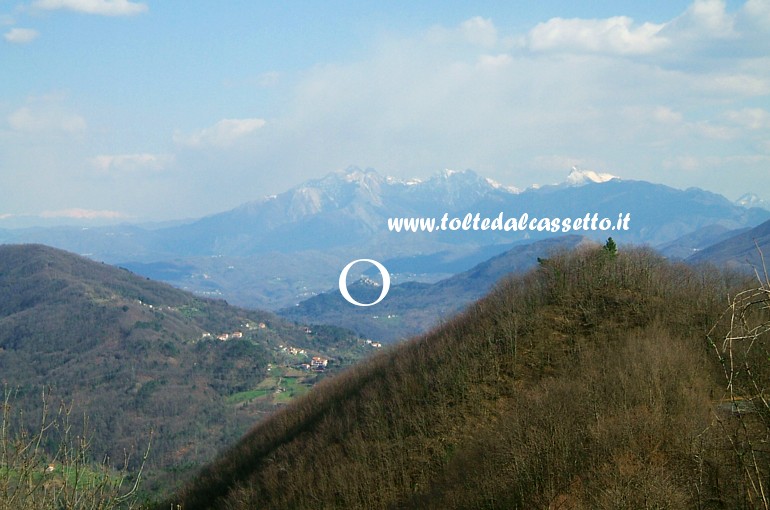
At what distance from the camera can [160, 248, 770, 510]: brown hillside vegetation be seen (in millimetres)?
26609

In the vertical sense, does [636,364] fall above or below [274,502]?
above

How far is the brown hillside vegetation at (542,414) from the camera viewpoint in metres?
26.6

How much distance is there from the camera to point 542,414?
33.1 metres

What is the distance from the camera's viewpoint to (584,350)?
4488cm

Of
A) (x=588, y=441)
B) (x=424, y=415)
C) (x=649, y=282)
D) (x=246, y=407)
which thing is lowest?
(x=246, y=407)

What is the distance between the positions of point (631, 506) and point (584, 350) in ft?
79.1

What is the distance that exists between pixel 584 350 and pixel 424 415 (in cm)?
1227

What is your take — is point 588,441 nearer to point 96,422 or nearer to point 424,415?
point 424,415

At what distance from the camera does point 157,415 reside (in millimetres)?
161125

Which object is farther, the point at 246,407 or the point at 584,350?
the point at 246,407

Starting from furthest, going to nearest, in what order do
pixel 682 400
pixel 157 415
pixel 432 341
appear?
pixel 157 415
pixel 432 341
pixel 682 400

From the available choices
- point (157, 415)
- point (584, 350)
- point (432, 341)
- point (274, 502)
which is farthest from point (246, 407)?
point (584, 350)

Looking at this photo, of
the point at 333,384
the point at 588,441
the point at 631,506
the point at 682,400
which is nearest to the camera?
the point at 631,506

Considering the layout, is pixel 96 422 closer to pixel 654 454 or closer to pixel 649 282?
pixel 649 282
